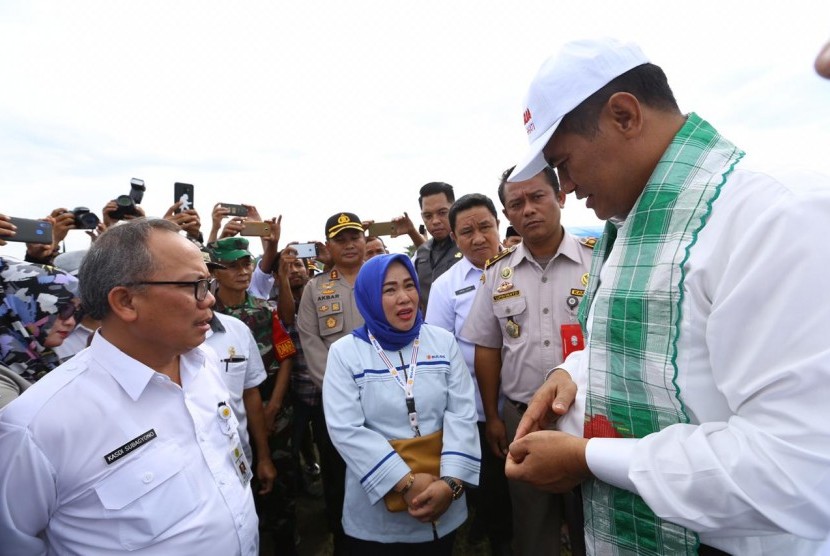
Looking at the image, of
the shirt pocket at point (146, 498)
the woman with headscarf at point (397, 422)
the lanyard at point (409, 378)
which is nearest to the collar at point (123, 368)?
the shirt pocket at point (146, 498)

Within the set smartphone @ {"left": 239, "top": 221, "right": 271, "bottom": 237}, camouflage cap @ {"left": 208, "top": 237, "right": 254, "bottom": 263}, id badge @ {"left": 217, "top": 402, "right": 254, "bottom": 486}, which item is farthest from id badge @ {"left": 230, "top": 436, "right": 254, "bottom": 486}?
smartphone @ {"left": 239, "top": 221, "right": 271, "bottom": 237}

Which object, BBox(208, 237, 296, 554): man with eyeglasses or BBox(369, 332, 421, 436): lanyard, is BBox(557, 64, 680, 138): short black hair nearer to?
BBox(369, 332, 421, 436): lanyard

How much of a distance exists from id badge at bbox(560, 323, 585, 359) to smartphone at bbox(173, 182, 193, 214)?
11.0 ft

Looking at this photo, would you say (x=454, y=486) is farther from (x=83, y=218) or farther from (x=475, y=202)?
(x=83, y=218)

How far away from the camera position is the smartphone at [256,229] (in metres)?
4.66

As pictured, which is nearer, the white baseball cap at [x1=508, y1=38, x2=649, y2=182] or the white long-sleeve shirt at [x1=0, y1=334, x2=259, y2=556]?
the white baseball cap at [x1=508, y1=38, x2=649, y2=182]

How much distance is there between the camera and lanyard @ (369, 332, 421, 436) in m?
2.63

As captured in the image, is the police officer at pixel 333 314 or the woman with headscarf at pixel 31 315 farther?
the police officer at pixel 333 314

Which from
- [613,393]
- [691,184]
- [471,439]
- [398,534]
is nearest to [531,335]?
[471,439]

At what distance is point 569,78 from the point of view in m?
1.44

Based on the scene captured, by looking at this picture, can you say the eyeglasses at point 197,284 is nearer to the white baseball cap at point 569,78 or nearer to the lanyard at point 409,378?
the lanyard at point 409,378

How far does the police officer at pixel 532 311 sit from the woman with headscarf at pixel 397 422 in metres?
0.53

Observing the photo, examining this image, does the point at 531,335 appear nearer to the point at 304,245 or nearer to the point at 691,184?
the point at 691,184

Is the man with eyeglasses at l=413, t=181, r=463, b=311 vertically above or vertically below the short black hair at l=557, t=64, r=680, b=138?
below
